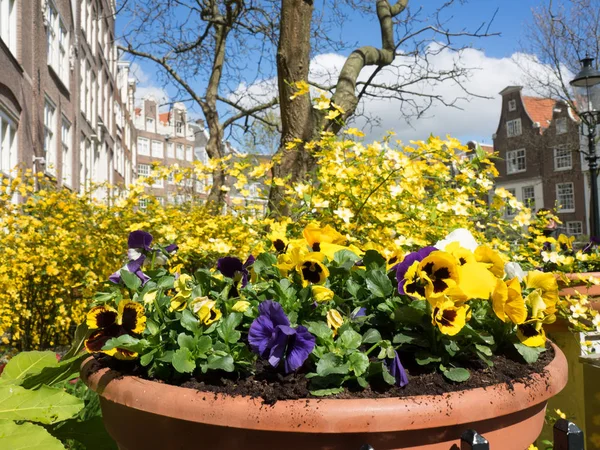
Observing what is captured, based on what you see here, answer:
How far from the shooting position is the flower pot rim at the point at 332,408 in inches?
33.8

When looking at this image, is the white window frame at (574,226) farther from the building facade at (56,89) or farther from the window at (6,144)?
the window at (6,144)

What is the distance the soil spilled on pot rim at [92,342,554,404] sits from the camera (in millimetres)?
942

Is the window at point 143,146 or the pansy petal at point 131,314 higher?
the window at point 143,146

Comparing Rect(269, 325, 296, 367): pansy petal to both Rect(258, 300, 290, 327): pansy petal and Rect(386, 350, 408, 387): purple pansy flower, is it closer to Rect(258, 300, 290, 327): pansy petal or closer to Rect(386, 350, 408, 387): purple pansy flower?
Rect(258, 300, 290, 327): pansy petal

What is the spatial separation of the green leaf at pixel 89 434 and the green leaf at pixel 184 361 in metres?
0.48

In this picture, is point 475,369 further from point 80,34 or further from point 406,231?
point 80,34

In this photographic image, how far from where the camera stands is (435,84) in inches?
274

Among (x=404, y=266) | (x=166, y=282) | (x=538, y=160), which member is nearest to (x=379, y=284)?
(x=404, y=266)

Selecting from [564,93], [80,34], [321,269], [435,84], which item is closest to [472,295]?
[321,269]

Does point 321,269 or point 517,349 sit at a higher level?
point 321,269

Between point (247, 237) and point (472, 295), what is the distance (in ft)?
7.18

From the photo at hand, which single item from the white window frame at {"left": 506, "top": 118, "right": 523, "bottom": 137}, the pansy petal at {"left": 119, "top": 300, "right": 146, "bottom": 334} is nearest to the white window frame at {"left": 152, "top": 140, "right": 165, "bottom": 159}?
the white window frame at {"left": 506, "top": 118, "right": 523, "bottom": 137}

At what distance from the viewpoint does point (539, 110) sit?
32188 mm

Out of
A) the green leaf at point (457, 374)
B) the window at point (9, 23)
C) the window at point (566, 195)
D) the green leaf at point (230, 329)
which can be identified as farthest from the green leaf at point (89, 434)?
the window at point (566, 195)
